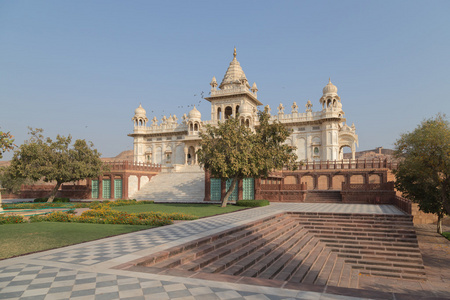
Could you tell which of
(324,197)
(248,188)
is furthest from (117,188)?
(324,197)

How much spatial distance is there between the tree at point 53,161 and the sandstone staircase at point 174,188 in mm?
6372

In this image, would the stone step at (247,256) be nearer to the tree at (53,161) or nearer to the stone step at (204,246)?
the stone step at (204,246)

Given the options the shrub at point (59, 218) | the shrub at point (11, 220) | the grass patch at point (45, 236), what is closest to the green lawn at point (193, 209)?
the shrub at point (59, 218)

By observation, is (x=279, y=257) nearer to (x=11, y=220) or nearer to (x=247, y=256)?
(x=247, y=256)

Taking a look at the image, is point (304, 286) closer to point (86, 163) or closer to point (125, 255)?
Answer: point (125, 255)

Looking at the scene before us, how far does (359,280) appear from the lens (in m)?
13.3

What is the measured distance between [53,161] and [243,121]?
26.6 m

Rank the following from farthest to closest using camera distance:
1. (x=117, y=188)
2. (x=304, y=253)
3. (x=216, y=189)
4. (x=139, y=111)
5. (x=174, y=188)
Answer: (x=139, y=111) < (x=117, y=188) < (x=174, y=188) < (x=216, y=189) < (x=304, y=253)

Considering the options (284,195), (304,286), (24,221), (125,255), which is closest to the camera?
(304,286)

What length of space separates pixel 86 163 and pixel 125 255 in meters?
27.1

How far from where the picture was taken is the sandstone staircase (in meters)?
33.2

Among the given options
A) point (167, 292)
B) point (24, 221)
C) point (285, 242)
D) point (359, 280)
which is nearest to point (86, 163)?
point (24, 221)

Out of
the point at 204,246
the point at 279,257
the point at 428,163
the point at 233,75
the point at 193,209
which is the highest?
the point at 233,75

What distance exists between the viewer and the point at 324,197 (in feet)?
98.9
